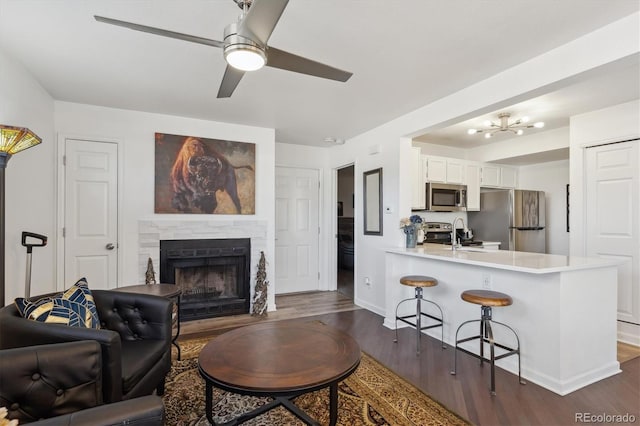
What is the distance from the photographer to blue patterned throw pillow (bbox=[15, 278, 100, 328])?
170cm

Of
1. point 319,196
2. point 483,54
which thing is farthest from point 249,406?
point 319,196

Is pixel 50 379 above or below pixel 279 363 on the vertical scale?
above

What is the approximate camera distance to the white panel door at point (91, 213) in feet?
11.6

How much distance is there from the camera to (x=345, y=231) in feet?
26.5

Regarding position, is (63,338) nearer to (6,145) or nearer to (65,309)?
(65,309)

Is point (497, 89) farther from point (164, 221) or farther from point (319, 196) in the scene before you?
point (164, 221)

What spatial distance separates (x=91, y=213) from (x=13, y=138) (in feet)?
5.93

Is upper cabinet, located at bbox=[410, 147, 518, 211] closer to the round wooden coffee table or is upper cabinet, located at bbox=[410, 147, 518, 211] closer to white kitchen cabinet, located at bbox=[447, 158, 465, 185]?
white kitchen cabinet, located at bbox=[447, 158, 465, 185]

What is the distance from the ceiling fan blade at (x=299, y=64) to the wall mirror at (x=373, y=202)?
8.25 ft

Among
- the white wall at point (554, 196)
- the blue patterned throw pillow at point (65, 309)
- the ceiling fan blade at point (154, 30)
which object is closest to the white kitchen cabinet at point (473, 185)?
the white wall at point (554, 196)

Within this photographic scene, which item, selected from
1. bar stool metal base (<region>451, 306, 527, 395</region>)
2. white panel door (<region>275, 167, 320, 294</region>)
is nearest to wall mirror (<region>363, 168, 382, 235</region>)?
white panel door (<region>275, 167, 320, 294</region>)

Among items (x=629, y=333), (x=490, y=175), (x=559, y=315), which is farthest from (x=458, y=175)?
(x=559, y=315)

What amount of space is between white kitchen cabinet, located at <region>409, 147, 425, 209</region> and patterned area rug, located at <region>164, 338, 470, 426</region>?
2625 mm

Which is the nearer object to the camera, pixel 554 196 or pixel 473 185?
pixel 473 185
